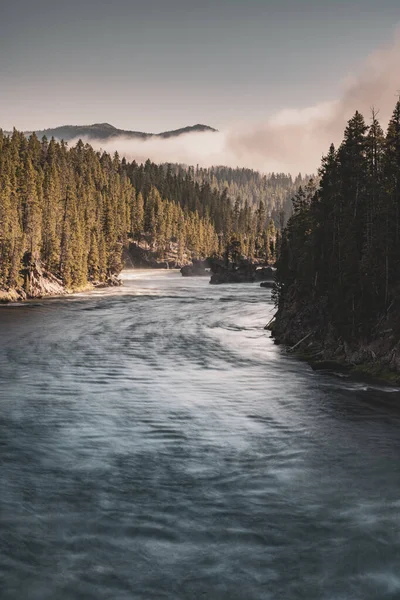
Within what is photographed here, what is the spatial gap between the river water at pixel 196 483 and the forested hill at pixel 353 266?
146 inches

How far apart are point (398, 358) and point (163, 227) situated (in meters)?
163

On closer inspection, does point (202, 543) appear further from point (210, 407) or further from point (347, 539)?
point (210, 407)

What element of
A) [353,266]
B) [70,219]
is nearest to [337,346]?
[353,266]

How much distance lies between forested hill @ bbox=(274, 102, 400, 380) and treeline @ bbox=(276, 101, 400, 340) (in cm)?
5

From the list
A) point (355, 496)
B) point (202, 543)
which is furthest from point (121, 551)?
point (355, 496)

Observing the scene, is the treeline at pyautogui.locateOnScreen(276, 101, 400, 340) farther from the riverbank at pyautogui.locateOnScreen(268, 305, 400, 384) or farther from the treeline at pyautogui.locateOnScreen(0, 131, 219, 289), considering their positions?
the treeline at pyautogui.locateOnScreen(0, 131, 219, 289)

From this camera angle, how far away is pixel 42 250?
85.2 metres

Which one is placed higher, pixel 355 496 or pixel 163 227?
pixel 163 227

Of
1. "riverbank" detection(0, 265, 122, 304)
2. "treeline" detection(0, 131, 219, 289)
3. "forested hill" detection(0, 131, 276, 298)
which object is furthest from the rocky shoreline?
"treeline" detection(0, 131, 219, 289)

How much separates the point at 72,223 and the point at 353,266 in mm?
76096

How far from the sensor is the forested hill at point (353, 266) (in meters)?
29.0

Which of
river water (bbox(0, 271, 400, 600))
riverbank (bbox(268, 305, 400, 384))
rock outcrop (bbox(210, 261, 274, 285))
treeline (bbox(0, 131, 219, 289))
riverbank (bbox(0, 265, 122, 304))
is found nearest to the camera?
river water (bbox(0, 271, 400, 600))

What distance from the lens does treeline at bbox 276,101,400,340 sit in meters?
29.3

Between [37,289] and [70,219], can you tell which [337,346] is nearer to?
[37,289]
